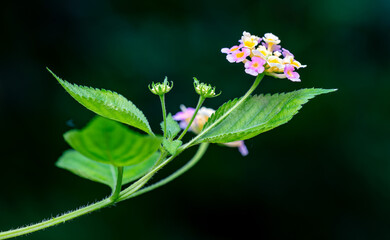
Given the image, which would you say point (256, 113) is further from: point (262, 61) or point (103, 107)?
point (103, 107)

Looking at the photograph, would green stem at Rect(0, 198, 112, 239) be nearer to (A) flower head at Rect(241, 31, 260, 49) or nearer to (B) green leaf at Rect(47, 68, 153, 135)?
(B) green leaf at Rect(47, 68, 153, 135)

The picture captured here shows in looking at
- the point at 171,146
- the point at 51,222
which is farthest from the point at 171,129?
the point at 51,222

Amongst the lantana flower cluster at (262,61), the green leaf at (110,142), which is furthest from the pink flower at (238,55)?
the green leaf at (110,142)

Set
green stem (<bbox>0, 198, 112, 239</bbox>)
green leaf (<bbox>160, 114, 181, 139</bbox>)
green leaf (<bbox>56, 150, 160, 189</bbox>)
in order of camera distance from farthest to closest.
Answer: green leaf (<bbox>56, 150, 160, 189</bbox>) → green leaf (<bbox>160, 114, 181, 139</bbox>) → green stem (<bbox>0, 198, 112, 239</bbox>)

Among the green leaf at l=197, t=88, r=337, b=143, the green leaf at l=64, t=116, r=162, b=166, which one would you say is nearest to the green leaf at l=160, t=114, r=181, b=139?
the green leaf at l=197, t=88, r=337, b=143

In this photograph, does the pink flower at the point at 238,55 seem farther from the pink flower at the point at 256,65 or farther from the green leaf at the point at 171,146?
the green leaf at the point at 171,146

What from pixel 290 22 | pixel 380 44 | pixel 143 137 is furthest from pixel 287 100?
pixel 380 44

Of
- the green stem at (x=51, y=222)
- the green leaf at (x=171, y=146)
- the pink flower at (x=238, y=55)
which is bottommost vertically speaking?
the green stem at (x=51, y=222)
